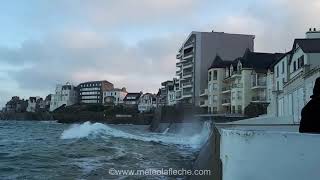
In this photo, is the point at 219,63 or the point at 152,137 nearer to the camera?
the point at 152,137

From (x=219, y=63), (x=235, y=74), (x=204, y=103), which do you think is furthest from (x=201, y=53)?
(x=235, y=74)

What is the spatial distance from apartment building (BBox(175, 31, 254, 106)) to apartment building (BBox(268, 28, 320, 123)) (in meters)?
48.6

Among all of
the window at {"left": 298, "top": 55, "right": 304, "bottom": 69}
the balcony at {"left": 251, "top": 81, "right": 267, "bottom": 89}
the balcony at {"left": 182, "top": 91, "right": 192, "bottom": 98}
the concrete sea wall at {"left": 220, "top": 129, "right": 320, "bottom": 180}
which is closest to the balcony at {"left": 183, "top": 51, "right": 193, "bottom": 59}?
the balcony at {"left": 182, "top": 91, "right": 192, "bottom": 98}

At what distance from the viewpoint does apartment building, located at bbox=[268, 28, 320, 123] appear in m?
29.0

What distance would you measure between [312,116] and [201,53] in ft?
331

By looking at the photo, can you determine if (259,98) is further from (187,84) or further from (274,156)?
(274,156)

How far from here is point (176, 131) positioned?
75.7m

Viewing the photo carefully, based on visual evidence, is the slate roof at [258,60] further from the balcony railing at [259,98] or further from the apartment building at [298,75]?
the apartment building at [298,75]

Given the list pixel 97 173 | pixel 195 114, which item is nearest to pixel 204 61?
pixel 195 114

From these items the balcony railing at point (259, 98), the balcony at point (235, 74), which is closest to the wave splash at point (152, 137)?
the balcony railing at point (259, 98)

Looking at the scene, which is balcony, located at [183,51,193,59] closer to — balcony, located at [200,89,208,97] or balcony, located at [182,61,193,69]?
balcony, located at [182,61,193,69]

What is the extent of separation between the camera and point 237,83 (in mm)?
86188

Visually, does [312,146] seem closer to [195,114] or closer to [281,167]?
[281,167]

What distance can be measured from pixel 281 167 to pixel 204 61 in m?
101
